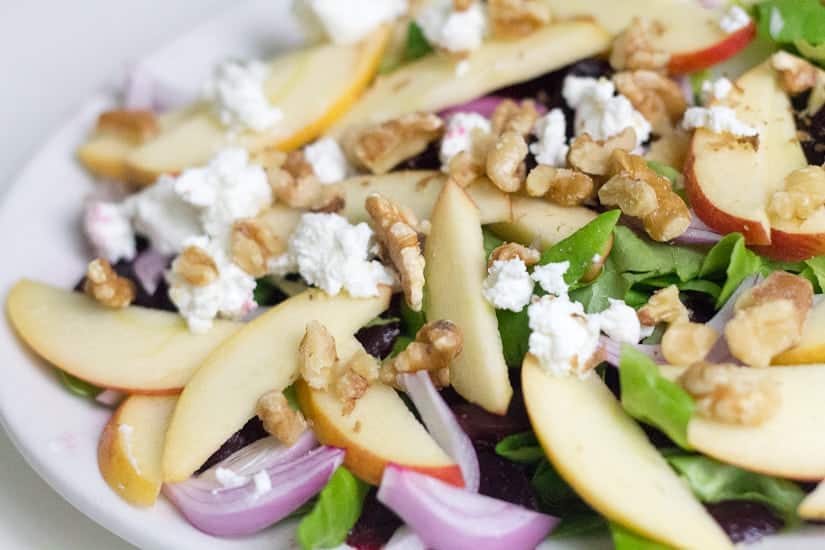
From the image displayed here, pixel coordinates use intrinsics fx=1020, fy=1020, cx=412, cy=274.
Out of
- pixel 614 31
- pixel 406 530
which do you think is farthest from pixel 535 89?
pixel 406 530

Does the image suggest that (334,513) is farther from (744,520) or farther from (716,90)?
(716,90)

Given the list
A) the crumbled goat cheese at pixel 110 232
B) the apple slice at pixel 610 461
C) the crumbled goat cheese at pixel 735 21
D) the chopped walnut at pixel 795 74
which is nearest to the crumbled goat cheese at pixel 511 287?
the apple slice at pixel 610 461

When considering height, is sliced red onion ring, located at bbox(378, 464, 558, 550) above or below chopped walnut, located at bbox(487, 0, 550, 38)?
below

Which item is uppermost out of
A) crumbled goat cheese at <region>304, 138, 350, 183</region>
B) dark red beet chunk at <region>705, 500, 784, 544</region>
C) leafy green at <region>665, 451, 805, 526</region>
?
crumbled goat cheese at <region>304, 138, 350, 183</region>

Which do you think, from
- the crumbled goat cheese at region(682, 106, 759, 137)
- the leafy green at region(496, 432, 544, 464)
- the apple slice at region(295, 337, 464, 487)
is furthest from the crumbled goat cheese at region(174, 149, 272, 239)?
the crumbled goat cheese at region(682, 106, 759, 137)

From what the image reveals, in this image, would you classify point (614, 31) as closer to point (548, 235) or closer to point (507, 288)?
point (548, 235)

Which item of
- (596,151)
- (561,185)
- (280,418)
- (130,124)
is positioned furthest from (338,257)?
(130,124)

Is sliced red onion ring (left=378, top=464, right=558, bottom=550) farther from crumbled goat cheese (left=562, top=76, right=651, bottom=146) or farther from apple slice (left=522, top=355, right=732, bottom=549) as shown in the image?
crumbled goat cheese (left=562, top=76, right=651, bottom=146)
